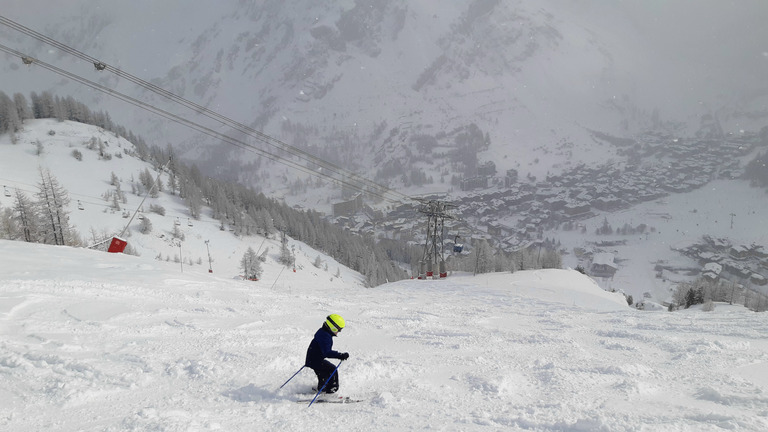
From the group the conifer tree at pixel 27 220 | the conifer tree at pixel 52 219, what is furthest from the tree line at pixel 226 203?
the conifer tree at pixel 52 219

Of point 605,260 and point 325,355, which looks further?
point 605,260

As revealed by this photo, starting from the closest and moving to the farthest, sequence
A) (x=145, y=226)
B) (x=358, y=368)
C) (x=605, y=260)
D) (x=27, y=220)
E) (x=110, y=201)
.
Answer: (x=358, y=368) < (x=27, y=220) < (x=145, y=226) < (x=110, y=201) < (x=605, y=260)

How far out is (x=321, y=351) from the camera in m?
6.83

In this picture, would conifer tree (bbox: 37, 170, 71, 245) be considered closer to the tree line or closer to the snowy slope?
the snowy slope

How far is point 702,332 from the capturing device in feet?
36.2

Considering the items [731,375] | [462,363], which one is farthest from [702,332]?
[462,363]

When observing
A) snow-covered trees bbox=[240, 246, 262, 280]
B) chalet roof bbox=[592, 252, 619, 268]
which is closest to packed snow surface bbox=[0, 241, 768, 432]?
snow-covered trees bbox=[240, 246, 262, 280]

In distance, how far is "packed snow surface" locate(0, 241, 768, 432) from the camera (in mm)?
5543

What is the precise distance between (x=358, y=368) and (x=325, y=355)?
122 cm

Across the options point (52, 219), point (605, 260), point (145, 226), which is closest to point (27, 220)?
point (52, 219)

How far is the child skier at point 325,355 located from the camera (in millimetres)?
6707

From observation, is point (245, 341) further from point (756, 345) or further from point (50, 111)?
point (50, 111)

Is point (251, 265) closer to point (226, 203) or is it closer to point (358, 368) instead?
point (226, 203)

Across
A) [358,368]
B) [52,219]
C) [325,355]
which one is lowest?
[358,368]
